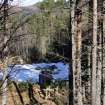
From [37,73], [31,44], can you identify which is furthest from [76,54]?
[31,44]

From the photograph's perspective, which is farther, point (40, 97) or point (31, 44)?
point (31, 44)

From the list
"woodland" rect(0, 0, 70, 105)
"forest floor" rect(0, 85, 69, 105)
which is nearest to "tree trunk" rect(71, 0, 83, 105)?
"woodland" rect(0, 0, 70, 105)

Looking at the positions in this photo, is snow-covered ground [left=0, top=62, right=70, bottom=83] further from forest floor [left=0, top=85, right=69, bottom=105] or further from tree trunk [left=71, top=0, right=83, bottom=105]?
tree trunk [left=71, top=0, right=83, bottom=105]

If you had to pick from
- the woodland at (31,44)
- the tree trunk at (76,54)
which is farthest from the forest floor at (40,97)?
the tree trunk at (76,54)

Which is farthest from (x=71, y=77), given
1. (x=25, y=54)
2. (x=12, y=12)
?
(x=25, y=54)

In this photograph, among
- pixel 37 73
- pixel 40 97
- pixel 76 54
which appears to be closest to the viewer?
pixel 76 54

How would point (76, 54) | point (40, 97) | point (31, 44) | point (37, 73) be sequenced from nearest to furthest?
1. point (76, 54)
2. point (40, 97)
3. point (37, 73)
4. point (31, 44)

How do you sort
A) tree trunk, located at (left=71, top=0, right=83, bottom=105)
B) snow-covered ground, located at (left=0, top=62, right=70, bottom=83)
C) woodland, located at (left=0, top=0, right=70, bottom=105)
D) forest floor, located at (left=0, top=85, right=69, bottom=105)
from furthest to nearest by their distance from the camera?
snow-covered ground, located at (left=0, top=62, right=70, bottom=83), forest floor, located at (left=0, top=85, right=69, bottom=105), tree trunk, located at (left=71, top=0, right=83, bottom=105), woodland, located at (left=0, top=0, right=70, bottom=105)

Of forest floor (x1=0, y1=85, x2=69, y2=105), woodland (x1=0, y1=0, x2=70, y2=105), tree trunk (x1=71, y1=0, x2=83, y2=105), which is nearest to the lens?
woodland (x1=0, y1=0, x2=70, y2=105)

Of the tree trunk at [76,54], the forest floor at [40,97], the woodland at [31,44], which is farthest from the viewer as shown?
A: the forest floor at [40,97]

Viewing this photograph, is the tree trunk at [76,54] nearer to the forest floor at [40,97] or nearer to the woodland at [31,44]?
the woodland at [31,44]

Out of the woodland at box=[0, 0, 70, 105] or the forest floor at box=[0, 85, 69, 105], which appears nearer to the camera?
the woodland at box=[0, 0, 70, 105]

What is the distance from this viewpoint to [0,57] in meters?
4.08

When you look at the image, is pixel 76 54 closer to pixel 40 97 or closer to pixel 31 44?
pixel 40 97
